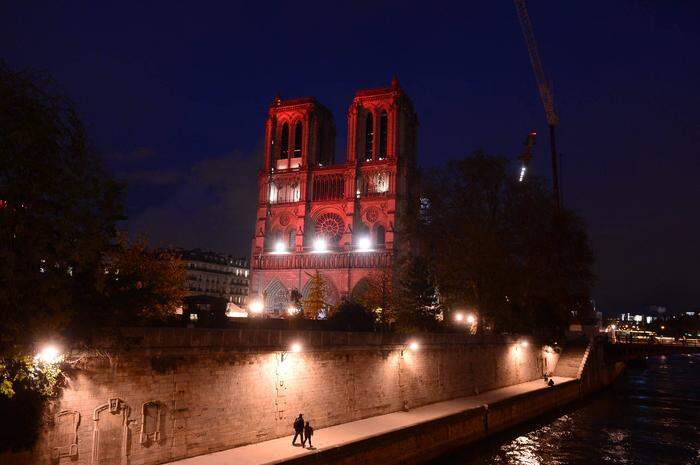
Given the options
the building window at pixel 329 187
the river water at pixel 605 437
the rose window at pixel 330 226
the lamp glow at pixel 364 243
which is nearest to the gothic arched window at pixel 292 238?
the rose window at pixel 330 226

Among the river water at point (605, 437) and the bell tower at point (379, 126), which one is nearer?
the river water at point (605, 437)

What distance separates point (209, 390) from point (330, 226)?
179 feet

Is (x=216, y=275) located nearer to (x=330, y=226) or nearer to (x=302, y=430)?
(x=330, y=226)

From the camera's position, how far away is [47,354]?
12273 millimetres

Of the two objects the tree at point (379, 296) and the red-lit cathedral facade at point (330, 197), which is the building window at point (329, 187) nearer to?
the red-lit cathedral facade at point (330, 197)

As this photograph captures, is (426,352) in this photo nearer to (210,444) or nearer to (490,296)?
(490,296)

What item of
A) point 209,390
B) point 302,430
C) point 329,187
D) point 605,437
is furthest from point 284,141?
point 209,390

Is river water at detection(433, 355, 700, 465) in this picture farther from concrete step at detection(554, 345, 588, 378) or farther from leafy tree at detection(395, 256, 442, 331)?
leafy tree at detection(395, 256, 442, 331)

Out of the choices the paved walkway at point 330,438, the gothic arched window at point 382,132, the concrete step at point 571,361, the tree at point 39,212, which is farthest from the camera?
the gothic arched window at point 382,132

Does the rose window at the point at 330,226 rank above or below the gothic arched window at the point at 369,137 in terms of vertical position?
below

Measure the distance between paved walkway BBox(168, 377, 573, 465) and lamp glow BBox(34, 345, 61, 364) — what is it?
167 inches

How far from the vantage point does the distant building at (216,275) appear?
97.1 meters

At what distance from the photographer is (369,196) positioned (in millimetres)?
68812

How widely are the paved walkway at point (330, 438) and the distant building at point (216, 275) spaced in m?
71.7
